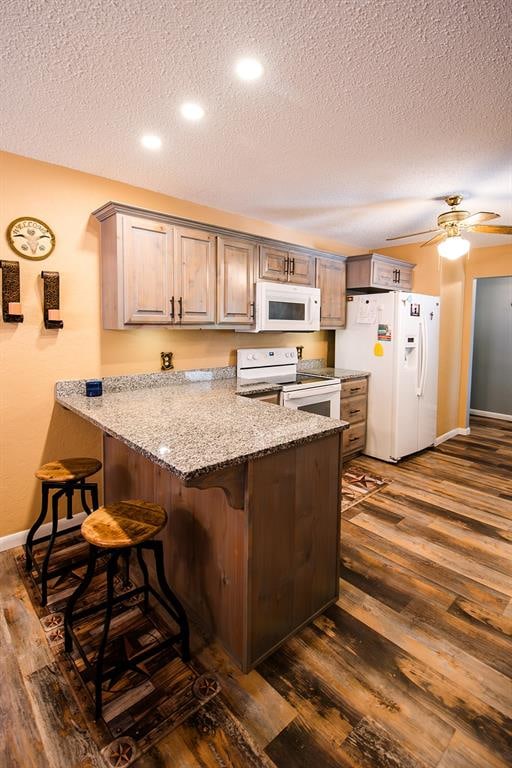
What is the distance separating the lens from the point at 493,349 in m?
6.07

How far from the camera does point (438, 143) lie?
7.20 feet

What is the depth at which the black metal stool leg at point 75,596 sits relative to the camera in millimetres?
1563

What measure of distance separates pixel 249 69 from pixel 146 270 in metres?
1.39

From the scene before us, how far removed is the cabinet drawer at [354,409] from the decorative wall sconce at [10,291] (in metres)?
2.93

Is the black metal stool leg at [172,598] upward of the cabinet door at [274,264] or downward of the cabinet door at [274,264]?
downward

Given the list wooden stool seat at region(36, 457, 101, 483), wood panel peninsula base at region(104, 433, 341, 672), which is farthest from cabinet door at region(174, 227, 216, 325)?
wood panel peninsula base at region(104, 433, 341, 672)

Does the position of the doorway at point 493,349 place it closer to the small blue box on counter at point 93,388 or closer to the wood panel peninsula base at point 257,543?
the wood panel peninsula base at point 257,543

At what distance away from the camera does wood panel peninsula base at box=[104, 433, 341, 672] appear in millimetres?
1534

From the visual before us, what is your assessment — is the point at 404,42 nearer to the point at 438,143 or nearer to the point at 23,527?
the point at 438,143

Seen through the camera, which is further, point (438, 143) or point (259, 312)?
point (259, 312)

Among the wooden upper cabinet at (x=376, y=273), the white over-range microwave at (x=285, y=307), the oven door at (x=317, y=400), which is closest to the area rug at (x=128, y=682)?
the oven door at (x=317, y=400)

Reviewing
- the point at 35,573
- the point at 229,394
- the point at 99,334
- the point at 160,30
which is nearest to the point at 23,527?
the point at 35,573

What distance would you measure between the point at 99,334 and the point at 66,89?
147 cm

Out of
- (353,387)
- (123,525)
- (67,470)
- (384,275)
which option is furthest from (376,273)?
(123,525)
